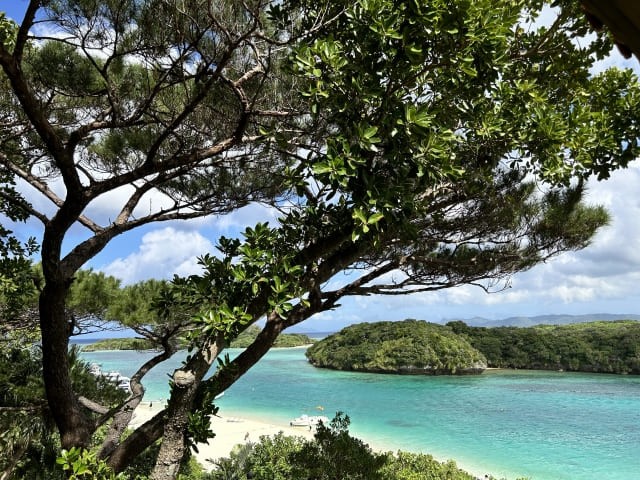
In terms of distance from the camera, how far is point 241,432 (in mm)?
13992

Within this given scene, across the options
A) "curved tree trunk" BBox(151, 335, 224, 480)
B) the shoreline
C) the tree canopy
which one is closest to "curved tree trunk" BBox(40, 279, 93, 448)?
the tree canopy

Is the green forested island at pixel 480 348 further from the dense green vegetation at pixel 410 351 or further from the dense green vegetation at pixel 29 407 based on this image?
the dense green vegetation at pixel 29 407

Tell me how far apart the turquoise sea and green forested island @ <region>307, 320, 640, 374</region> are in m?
0.88

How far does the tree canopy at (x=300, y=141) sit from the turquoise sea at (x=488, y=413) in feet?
28.9

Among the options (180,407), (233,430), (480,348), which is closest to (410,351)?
(480,348)

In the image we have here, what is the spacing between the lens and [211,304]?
2.27 metres

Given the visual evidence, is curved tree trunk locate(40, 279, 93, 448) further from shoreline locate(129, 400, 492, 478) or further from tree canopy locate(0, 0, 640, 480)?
shoreline locate(129, 400, 492, 478)

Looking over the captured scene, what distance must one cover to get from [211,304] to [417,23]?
1.56m

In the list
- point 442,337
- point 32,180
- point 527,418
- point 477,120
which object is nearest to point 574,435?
point 527,418

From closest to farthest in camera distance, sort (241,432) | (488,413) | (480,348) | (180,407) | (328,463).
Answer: (180,407) → (328,463) → (241,432) → (488,413) → (480,348)

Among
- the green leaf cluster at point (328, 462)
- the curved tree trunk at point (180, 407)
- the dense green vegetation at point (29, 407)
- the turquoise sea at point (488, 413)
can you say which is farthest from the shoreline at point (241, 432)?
the curved tree trunk at point (180, 407)

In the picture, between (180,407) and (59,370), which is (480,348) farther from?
(180,407)

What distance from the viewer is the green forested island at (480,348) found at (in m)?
26.2

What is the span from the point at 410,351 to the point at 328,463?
2261 cm
